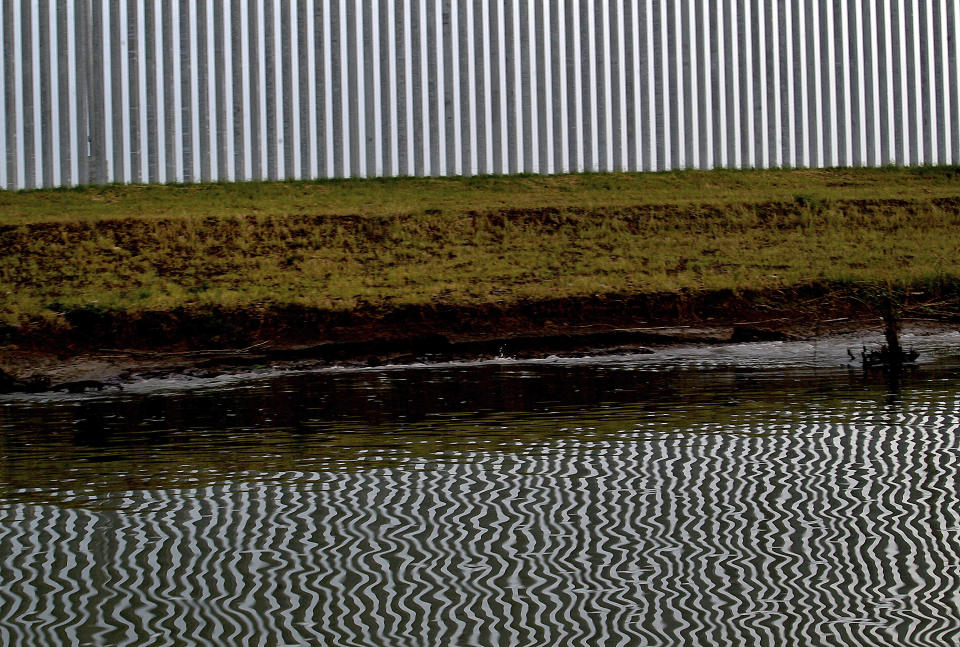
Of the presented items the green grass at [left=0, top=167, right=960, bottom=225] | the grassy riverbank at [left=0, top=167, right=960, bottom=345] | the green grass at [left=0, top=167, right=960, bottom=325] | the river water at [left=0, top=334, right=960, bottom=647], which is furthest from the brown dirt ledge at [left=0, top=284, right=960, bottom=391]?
the green grass at [left=0, top=167, right=960, bottom=225]

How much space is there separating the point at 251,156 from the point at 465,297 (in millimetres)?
8792

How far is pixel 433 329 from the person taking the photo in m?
12.1

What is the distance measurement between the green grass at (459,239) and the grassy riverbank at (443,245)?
4cm

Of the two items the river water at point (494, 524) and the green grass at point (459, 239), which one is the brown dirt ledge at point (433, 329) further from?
the river water at point (494, 524)

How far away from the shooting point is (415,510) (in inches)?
150

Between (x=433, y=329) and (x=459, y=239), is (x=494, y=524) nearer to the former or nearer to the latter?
(x=433, y=329)

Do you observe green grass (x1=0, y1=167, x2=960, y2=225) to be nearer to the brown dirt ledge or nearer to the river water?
the brown dirt ledge

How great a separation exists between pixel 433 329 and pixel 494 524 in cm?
854

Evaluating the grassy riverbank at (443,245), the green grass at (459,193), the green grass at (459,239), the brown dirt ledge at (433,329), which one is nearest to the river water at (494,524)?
the brown dirt ledge at (433,329)

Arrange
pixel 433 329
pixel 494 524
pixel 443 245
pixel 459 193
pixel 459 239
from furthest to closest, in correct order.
→ pixel 459 193 → pixel 459 239 → pixel 443 245 → pixel 433 329 → pixel 494 524

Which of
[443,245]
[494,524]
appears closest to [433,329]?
[443,245]

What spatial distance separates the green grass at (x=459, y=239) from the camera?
13555 mm

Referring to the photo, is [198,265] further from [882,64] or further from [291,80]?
[882,64]

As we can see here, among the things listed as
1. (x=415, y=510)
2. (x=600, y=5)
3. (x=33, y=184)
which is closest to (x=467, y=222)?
(x=600, y=5)
